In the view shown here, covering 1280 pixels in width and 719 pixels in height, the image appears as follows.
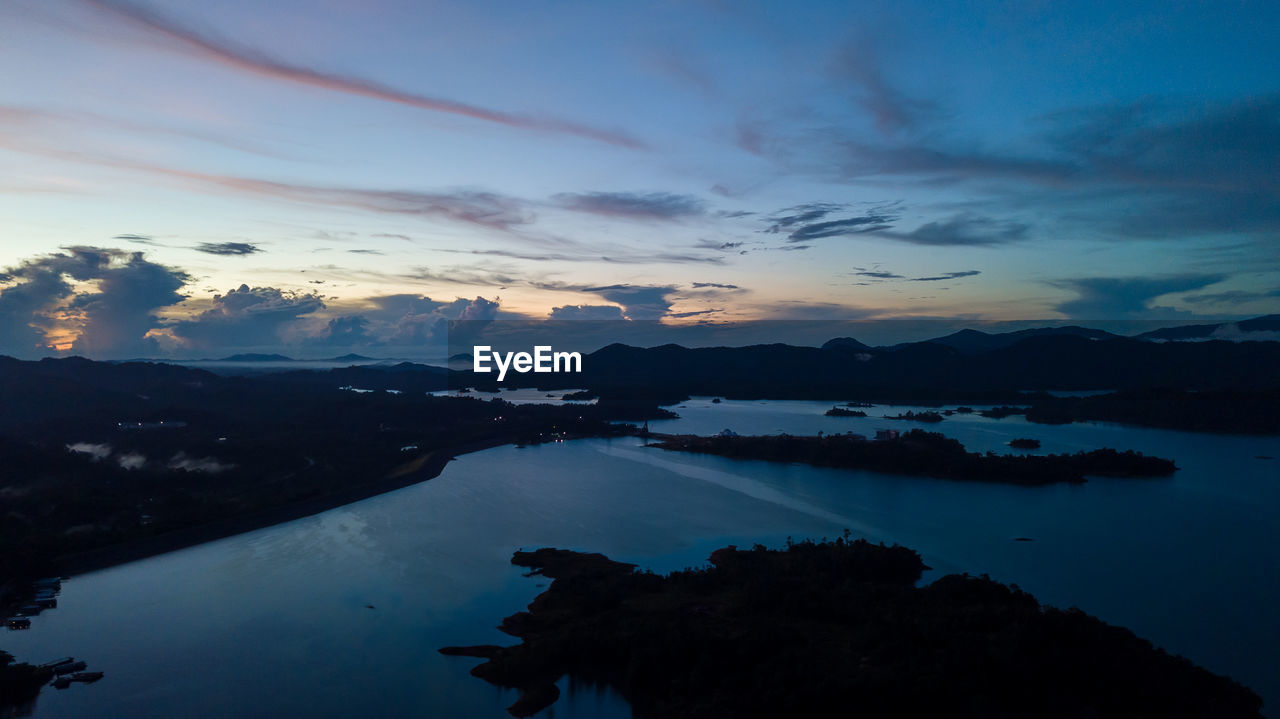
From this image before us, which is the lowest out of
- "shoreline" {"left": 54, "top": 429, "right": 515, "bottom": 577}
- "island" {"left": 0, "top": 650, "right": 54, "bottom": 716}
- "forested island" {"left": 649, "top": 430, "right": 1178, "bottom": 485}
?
"island" {"left": 0, "top": 650, "right": 54, "bottom": 716}

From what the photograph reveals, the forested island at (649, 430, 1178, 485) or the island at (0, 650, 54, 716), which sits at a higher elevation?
the forested island at (649, 430, 1178, 485)

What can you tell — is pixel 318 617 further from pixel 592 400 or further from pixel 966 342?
pixel 966 342

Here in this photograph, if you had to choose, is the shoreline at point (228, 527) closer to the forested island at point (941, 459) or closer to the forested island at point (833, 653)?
the forested island at point (833, 653)

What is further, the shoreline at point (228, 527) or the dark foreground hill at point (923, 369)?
the dark foreground hill at point (923, 369)

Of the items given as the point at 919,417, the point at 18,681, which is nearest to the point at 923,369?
the point at 919,417

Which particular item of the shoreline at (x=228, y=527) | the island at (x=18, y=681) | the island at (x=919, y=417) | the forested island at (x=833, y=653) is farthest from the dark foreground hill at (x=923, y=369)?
the island at (x=18, y=681)

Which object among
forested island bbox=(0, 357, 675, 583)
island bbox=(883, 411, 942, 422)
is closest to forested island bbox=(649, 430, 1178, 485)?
island bbox=(883, 411, 942, 422)

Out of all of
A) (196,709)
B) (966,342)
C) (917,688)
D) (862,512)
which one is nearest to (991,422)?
(862,512)

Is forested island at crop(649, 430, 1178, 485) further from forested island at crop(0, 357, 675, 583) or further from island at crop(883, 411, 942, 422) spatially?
forested island at crop(0, 357, 675, 583)
